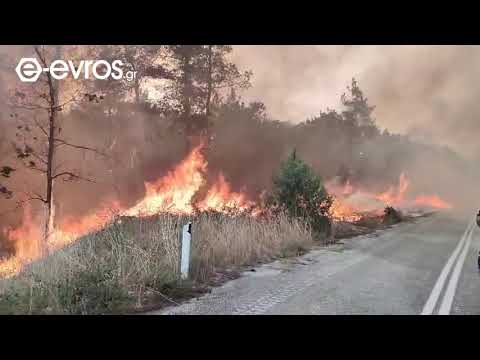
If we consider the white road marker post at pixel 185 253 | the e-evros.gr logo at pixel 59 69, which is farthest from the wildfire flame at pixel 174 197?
the white road marker post at pixel 185 253

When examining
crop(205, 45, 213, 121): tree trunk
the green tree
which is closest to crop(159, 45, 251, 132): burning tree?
crop(205, 45, 213, 121): tree trunk

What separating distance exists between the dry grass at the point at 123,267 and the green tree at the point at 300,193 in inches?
142

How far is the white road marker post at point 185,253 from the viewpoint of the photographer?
24.9ft

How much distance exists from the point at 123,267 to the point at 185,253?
4.54 ft

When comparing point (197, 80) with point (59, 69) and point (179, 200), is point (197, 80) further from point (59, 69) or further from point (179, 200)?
point (59, 69)

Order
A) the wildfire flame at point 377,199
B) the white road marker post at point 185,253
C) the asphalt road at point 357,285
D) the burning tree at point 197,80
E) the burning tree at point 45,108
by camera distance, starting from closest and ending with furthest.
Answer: the asphalt road at point 357,285
the white road marker post at point 185,253
the burning tree at point 45,108
the burning tree at point 197,80
the wildfire flame at point 377,199

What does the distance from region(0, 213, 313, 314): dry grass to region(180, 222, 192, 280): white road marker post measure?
15cm

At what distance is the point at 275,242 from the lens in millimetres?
11266

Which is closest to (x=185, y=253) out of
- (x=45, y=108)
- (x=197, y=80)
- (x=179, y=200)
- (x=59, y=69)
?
(x=45, y=108)

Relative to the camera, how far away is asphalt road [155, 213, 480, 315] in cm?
597

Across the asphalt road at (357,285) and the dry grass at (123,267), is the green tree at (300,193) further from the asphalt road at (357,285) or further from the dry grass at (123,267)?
the dry grass at (123,267)

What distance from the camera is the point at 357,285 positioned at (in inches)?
296
